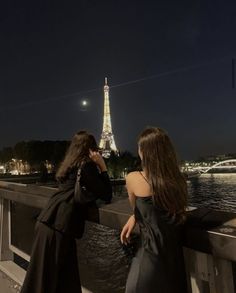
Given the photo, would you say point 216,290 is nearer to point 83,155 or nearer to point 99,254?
point 83,155

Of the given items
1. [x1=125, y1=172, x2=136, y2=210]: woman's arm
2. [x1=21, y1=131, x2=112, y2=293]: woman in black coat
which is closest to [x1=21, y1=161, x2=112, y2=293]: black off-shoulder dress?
[x1=21, y1=131, x2=112, y2=293]: woman in black coat

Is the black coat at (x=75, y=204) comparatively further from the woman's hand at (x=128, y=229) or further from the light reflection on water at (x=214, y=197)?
the light reflection on water at (x=214, y=197)

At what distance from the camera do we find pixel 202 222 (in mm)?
2041

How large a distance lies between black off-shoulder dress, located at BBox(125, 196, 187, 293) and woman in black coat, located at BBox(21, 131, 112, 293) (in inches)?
28.9

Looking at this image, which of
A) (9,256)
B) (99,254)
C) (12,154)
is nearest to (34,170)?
(12,154)

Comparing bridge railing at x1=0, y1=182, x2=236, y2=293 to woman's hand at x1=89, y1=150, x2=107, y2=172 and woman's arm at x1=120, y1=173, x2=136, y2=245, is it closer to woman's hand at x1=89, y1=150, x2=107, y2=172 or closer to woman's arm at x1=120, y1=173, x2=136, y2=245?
woman's arm at x1=120, y1=173, x2=136, y2=245

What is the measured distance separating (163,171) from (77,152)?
3.02ft

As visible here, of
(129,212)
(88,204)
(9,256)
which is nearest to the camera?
(129,212)

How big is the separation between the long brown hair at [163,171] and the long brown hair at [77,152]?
712 millimetres

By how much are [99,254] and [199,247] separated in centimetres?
1697

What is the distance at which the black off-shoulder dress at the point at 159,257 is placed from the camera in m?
1.97

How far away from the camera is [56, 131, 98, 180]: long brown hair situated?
2.91 m

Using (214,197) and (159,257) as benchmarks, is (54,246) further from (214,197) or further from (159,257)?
(214,197)

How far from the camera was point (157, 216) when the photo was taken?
2.06 metres
